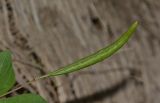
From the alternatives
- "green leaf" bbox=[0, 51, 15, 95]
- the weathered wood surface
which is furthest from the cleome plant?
the weathered wood surface

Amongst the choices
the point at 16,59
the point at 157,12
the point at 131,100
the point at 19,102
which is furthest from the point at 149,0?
the point at 19,102

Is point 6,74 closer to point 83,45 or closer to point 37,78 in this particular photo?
point 37,78

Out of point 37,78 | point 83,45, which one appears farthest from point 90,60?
point 83,45

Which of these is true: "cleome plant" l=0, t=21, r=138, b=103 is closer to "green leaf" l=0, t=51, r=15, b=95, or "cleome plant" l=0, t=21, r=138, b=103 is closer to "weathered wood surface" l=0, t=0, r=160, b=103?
"green leaf" l=0, t=51, r=15, b=95

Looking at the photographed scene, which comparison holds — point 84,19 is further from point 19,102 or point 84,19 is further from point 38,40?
point 19,102

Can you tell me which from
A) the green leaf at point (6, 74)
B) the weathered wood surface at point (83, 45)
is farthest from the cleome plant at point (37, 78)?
the weathered wood surface at point (83, 45)

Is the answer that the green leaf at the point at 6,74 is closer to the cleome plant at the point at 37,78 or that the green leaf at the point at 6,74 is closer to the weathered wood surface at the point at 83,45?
the cleome plant at the point at 37,78
